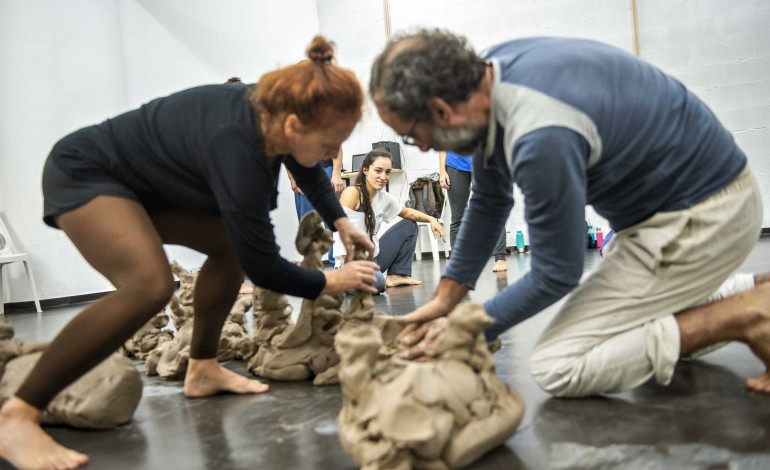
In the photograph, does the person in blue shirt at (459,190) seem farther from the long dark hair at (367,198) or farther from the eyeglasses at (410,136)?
the eyeglasses at (410,136)

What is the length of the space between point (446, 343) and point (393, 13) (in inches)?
318

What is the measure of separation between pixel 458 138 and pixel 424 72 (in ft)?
0.66

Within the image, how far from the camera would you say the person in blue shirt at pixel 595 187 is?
1604 millimetres

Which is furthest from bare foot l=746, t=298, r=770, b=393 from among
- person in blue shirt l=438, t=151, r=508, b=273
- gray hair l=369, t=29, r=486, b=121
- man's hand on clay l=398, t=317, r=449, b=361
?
person in blue shirt l=438, t=151, r=508, b=273

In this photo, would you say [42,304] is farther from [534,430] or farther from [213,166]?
[534,430]

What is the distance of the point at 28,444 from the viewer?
169cm

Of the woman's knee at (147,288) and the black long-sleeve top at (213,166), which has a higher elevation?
the black long-sleeve top at (213,166)

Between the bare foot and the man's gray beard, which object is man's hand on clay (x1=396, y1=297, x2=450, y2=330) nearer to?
the man's gray beard

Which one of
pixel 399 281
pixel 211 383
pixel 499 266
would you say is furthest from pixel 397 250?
pixel 211 383

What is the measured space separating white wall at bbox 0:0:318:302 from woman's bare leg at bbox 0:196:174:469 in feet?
17.2

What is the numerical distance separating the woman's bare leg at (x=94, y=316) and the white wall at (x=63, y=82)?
5253 mm

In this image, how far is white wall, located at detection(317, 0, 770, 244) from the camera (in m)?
7.52

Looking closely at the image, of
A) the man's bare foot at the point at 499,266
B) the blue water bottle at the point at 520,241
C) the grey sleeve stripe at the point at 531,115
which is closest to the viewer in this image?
the grey sleeve stripe at the point at 531,115

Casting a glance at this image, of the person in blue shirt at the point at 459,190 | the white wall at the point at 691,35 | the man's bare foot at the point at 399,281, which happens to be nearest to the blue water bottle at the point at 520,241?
the white wall at the point at 691,35
